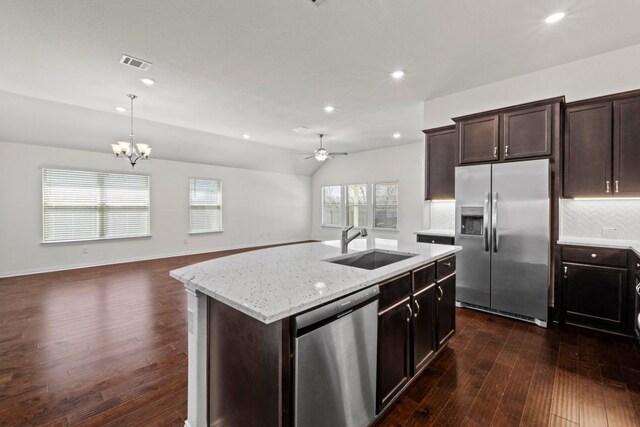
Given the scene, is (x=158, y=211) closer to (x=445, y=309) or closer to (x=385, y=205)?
(x=385, y=205)

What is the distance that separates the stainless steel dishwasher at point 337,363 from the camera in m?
1.22

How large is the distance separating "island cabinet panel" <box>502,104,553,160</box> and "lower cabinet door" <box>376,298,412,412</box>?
253 cm

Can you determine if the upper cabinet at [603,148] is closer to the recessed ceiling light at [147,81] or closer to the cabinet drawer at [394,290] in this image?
the cabinet drawer at [394,290]

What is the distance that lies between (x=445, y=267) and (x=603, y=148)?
2.36m

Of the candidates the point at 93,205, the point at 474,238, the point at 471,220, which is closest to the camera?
the point at 474,238

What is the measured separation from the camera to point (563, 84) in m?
3.33

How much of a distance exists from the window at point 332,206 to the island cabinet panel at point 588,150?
259 inches

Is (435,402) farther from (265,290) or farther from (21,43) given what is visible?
(21,43)

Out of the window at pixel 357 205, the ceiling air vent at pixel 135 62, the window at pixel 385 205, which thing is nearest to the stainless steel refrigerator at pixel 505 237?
the ceiling air vent at pixel 135 62

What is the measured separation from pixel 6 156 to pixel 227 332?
6.65m

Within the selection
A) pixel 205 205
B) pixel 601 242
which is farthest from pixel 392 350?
pixel 205 205

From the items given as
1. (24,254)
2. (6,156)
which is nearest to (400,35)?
(6,156)

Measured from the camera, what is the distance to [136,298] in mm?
4066

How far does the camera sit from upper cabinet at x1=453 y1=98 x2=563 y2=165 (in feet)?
10.1
